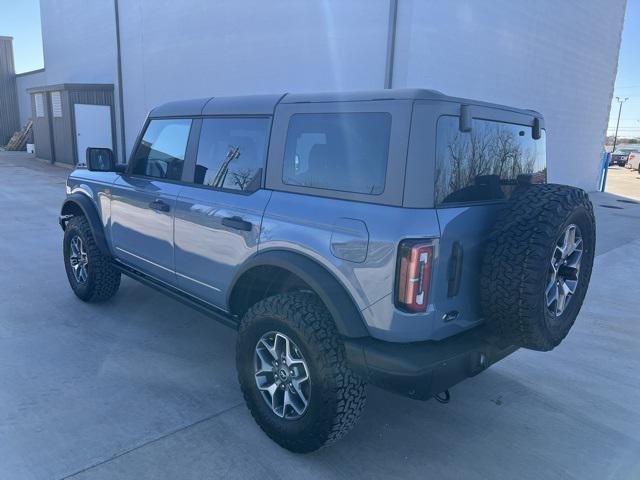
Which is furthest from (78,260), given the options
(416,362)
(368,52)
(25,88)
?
(25,88)

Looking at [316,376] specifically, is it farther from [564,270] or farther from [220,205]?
[564,270]

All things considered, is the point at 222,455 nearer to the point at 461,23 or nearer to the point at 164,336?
the point at 164,336

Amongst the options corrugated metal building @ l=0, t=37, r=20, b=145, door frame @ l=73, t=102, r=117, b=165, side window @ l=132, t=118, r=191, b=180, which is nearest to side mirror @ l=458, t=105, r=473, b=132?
side window @ l=132, t=118, r=191, b=180

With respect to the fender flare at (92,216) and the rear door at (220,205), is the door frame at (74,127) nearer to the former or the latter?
the fender flare at (92,216)

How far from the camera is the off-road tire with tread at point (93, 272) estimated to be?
4.39 meters

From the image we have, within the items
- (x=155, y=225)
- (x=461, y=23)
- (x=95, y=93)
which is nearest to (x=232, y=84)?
(x=461, y=23)

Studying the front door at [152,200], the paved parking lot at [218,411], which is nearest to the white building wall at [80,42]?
the front door at [152,200]

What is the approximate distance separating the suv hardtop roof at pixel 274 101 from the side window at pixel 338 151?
10cm

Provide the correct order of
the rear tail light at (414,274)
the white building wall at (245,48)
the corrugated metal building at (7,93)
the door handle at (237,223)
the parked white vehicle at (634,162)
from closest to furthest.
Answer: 1. the rear tail light at (414,274)
2. the door handle at (237,223)
3. the white building wall at (245,48)
4. the corrugated metal building at (7,93)
5. the parked white vehicle at (634,162)

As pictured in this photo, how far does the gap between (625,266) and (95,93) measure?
16223mm

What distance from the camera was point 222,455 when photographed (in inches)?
101

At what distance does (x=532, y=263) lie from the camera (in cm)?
226

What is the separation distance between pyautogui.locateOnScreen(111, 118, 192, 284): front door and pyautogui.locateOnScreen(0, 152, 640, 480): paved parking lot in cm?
67

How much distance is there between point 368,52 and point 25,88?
84.9 ft
